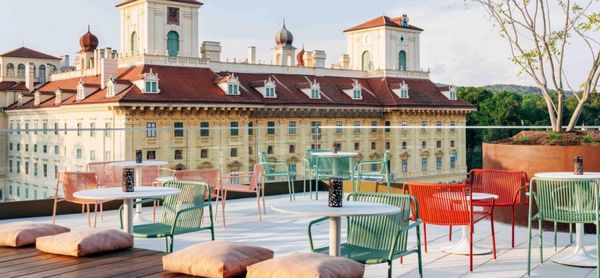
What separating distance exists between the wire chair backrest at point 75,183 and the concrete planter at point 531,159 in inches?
158

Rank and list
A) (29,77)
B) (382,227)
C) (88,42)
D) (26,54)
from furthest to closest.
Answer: (26,54), (29,77), (88,42), (382,227)

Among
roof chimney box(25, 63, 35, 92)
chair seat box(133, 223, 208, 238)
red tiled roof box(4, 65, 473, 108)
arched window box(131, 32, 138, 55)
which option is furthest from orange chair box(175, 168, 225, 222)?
roof chimney box(25, 63, 35, 92)

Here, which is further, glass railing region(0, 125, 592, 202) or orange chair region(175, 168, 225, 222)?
glass railing region(0, 125, 592, 202)

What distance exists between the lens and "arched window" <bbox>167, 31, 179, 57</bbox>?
2079 inches

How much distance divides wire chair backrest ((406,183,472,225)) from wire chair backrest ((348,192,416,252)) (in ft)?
2.99

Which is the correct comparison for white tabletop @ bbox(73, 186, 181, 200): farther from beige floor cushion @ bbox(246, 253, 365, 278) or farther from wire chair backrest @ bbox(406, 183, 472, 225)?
beige floor cushion @ bbox(246, 253, 365, 278)

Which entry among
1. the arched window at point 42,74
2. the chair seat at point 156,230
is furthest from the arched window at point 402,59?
the chair seat at point 156,230

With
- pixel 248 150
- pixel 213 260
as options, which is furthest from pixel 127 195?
pixel 248 150

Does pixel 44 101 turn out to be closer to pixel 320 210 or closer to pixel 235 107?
pixel 235 107

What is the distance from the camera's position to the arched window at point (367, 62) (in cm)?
6494

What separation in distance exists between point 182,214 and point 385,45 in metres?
59.4

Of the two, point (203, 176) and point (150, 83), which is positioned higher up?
point (150, 83)

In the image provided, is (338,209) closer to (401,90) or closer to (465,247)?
(465,247)

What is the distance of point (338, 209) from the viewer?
399 centimetres
